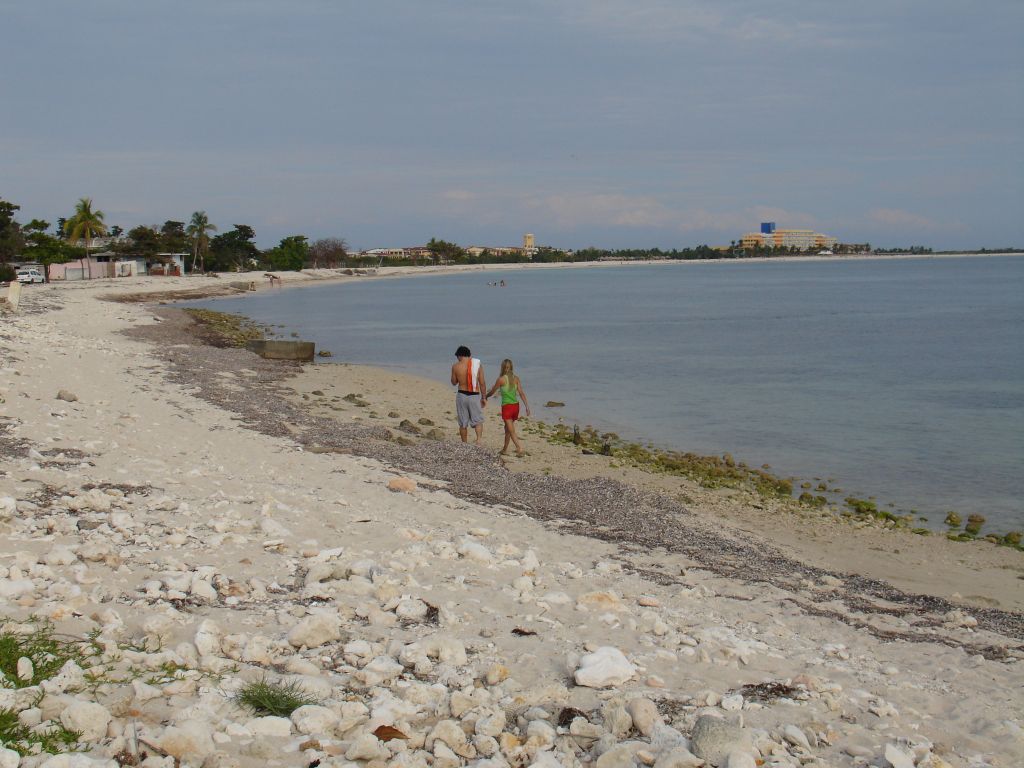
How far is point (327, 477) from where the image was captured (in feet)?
39.2

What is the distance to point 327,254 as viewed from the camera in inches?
7259

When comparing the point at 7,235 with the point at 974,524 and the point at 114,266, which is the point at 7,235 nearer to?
the point at 114,266

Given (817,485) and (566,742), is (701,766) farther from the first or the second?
(817,485)

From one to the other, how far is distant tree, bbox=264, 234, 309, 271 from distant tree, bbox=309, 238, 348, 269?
15.3m

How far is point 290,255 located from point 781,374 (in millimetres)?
129793

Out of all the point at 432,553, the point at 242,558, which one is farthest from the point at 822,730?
the point at 242,558

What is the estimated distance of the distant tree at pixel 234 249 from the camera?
139500 mm

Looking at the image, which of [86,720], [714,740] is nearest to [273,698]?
[86,720]

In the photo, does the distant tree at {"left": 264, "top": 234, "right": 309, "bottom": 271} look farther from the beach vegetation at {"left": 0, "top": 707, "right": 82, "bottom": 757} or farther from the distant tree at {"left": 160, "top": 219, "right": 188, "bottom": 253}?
the beach vegetation at {"left": 0, "top": 707, "right": 82, "bottom": 757}

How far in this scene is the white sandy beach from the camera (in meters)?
4.71

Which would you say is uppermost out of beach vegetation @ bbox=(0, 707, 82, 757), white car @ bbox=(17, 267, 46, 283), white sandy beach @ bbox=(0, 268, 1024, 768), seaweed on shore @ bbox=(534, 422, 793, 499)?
white car @ bbox=(17, 267, 46, 283)

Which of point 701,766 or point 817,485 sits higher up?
point 701,766

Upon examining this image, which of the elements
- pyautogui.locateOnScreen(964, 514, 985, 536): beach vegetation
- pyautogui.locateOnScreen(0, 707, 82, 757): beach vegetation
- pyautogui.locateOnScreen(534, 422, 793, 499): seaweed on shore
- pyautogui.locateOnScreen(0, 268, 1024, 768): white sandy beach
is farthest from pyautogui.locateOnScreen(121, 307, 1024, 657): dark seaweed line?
pyautogui.locateOnScreen(0, 707, 82, 757): beach vegetation

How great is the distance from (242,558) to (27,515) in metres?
2.04
